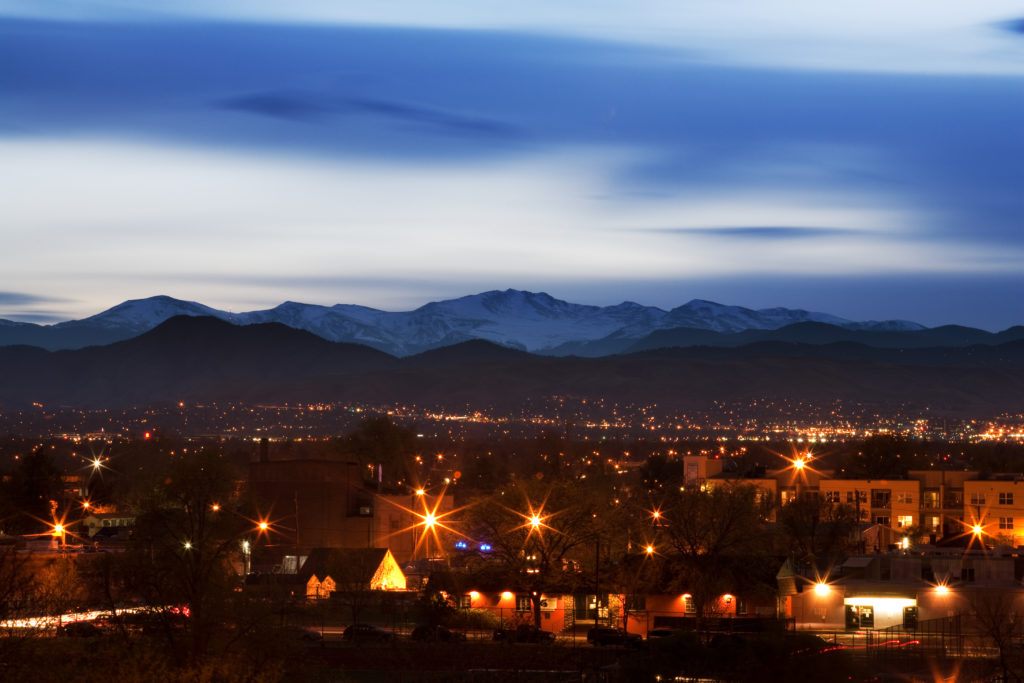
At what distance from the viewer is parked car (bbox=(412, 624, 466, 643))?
53.9 meters

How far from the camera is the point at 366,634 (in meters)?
54.5

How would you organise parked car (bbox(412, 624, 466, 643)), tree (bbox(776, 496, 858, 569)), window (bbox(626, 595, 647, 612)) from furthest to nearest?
tree (bbox(776, 496, 858, 569)), window (bbox(626, 595, 647, 612)), parked car (bbox(412, 624, 466, 643))

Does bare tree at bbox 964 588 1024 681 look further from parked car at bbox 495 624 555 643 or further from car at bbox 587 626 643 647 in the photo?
parked car at bbox 495 624 555 643

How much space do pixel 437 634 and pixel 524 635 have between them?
3.15 meters

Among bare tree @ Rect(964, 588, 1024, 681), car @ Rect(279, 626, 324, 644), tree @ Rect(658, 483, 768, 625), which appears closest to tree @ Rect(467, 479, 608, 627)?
tree @ Rect(658, 483, 768, 625)

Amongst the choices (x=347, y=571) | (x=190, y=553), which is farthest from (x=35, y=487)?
(x=190, y=553)

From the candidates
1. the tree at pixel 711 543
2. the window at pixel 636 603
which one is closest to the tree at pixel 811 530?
the tree at pixel 711 543

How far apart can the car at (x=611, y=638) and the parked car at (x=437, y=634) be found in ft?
15.5

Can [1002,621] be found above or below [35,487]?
below

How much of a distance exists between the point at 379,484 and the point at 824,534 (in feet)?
84.6

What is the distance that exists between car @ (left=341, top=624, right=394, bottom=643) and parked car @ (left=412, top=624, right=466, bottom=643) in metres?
0.99

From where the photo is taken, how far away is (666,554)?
63750 mm

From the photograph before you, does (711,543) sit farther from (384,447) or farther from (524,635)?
(384,447)

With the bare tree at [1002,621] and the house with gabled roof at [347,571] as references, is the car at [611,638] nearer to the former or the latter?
the bare tree at [1002,621]
